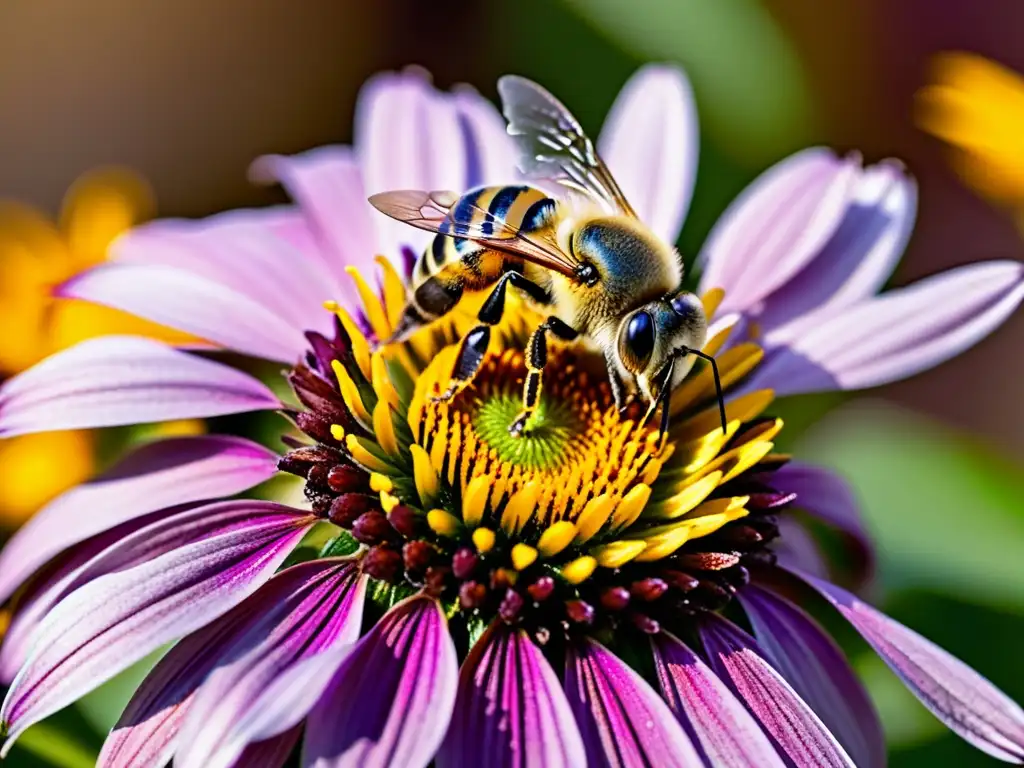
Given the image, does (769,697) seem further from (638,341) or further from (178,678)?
(178,678)

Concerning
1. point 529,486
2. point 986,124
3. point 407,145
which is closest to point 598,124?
point 986,124

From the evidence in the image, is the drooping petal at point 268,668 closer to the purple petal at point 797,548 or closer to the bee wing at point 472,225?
the bee wing at point 472,225

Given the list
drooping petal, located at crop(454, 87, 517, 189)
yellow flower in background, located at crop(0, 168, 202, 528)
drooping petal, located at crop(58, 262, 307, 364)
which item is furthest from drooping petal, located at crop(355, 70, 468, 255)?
yellow flower in background, located at crop(0, 168, 202, 528)

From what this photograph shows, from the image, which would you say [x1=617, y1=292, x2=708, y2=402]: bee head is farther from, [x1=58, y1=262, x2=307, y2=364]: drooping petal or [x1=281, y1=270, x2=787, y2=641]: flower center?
[x1=58, y1=262, x2=307, y2=364]: drooping petal

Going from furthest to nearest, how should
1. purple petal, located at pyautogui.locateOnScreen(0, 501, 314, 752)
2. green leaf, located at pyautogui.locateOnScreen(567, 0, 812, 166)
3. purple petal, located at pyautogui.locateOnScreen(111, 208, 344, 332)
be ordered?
green leaf, located at pyautogui.locateOnScreen(567, 0, 812, 166), purple petal, located at pyautogui.locateOnScreen(111, 208, 344, 332), purple petal, located at pyautogui.locateOnScreen(0, 501, 314, 752)

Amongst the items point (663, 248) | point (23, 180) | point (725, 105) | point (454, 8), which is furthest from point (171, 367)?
point (454, 8)

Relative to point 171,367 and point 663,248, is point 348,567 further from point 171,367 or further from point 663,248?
point 663,248

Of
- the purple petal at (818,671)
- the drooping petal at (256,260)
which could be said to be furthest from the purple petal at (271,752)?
the drooping petal at (256,260)
